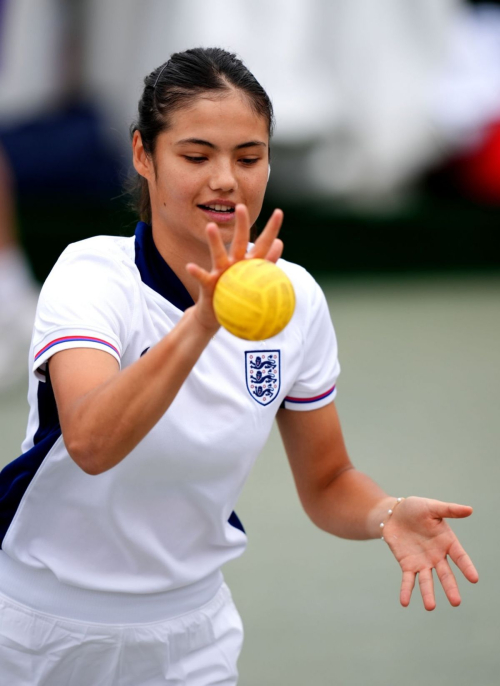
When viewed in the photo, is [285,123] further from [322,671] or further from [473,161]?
[322,671]

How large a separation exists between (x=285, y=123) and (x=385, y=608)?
4129 mm

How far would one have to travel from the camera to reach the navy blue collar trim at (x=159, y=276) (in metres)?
1.65

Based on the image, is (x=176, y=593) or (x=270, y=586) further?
(x=270, y=586)

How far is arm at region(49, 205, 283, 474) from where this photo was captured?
130 centimetres

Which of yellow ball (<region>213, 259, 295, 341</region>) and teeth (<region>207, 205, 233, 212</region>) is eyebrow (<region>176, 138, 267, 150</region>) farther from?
yellow ball (<region>213, 259, 295, 341</region>)

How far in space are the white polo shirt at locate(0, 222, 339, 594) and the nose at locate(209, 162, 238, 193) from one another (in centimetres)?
17

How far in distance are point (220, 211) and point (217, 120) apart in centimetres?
13

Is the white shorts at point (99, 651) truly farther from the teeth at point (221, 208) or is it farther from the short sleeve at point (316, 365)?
the teeth at point (221, 208)

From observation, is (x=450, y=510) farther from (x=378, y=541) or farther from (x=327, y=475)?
(x=378, y=541)

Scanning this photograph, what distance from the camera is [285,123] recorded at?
258 inches

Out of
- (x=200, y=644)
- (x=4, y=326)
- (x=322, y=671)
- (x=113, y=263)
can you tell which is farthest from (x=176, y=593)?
(x=4, y=326)

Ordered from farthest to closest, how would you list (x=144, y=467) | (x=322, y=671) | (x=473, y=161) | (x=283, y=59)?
(x=473, y=161), (x=283, y=59), (x=322, y=671), (x=144, y=467)

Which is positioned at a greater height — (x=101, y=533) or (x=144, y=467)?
(x=144, y=467)

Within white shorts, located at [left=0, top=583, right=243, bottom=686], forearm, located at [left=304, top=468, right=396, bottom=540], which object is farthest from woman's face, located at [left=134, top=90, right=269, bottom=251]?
white shorts, located at [left=0, top=583, right=243, bottom=686]
